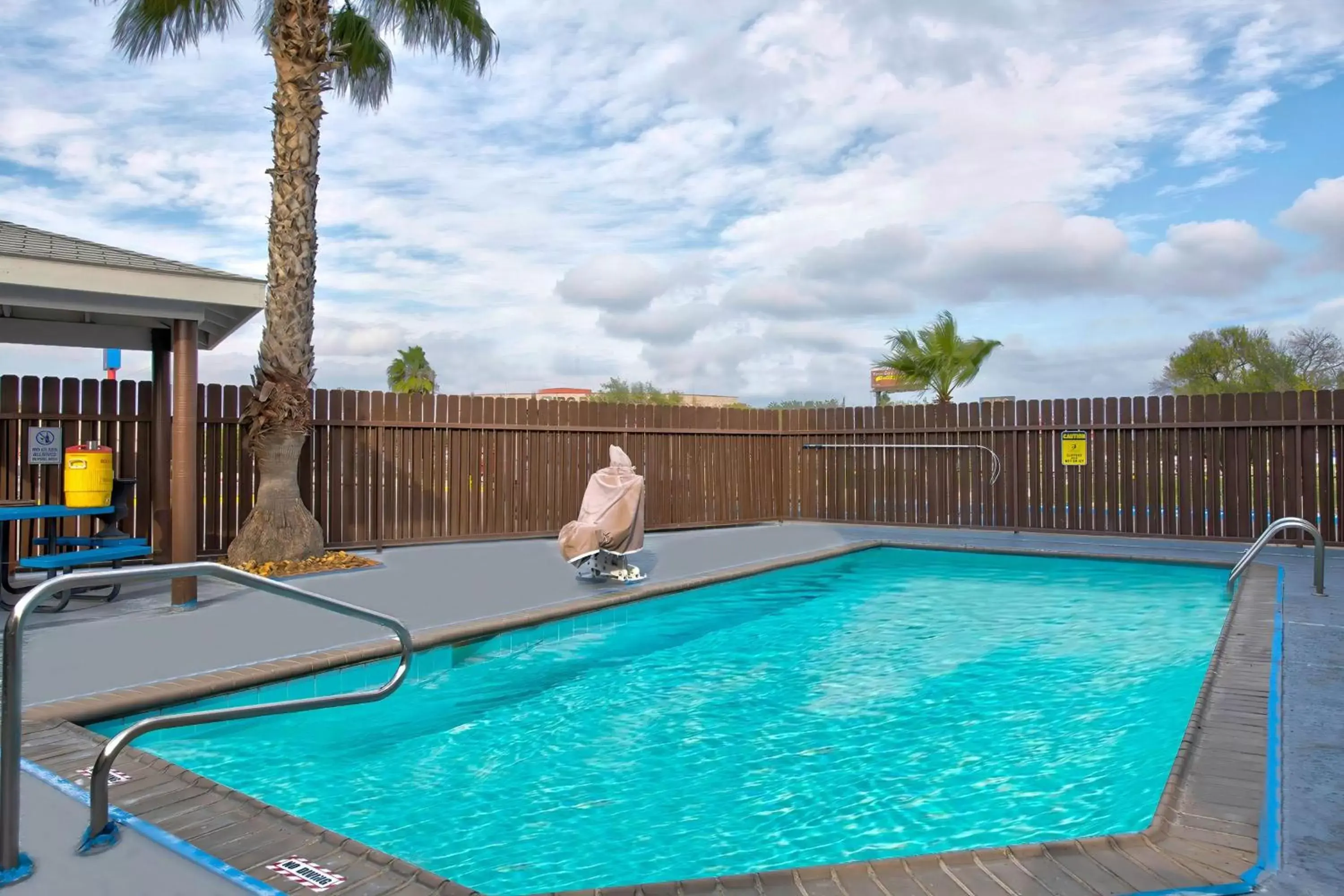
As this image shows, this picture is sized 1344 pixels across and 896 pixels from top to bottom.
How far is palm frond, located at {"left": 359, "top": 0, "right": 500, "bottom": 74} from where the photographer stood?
10086 millimetres

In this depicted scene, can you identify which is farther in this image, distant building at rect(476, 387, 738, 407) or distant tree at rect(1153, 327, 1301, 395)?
distant building at rect(476, 387, 738, 407)

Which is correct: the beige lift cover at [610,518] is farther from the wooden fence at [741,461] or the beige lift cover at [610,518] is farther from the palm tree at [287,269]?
the wooden fence at [741,461]

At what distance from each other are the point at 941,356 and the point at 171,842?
14.7 metres

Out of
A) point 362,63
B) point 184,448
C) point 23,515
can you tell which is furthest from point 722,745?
point 362,63

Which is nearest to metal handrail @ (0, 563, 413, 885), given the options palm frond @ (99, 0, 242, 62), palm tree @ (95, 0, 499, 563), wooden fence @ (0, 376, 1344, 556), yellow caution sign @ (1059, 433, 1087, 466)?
palm tree @ (95, 0, 499, 563)

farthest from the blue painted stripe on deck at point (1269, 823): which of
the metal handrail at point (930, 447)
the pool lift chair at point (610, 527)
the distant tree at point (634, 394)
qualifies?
the distant tree at point (634, 394)

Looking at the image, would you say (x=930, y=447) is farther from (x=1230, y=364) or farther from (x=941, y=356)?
(x=1230, y=364)

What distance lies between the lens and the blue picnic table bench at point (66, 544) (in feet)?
20.9

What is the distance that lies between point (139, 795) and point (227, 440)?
7.40 m

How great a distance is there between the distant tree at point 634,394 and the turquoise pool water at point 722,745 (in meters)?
49.7

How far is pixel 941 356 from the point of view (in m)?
15.5

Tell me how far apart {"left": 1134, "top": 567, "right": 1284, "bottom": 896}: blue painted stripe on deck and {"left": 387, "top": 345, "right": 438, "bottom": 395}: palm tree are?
3615cm

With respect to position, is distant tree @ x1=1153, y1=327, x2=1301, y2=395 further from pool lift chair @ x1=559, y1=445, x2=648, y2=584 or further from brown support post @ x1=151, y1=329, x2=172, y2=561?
brown support post @ x1=151, y1=329, x2=172, y2=561

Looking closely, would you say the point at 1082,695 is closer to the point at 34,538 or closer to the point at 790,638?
the point at 790,638
